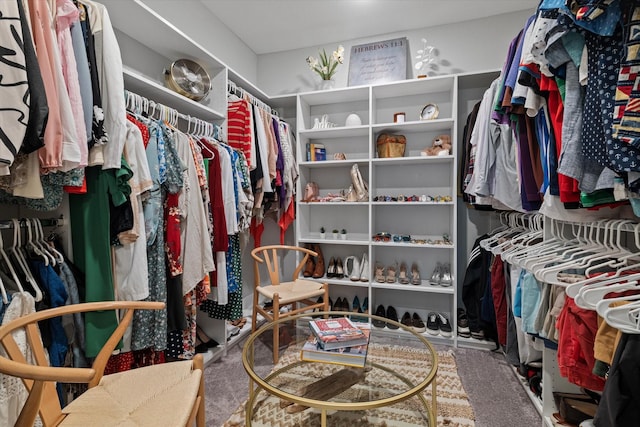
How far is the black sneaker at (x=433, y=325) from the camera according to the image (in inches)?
97.5

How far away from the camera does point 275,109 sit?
3215 millimetres

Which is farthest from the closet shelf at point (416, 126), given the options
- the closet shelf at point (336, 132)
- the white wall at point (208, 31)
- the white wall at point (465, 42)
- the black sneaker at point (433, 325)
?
the black sneaker at point (433, 325)

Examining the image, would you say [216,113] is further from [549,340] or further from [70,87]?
[549,340]

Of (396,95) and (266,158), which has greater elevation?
(396,95)

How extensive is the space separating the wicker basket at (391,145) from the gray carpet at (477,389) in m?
1.66

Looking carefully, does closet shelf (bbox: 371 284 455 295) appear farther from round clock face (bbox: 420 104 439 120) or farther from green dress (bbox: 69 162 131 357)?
green dress (bbox: 69 162 131 357)

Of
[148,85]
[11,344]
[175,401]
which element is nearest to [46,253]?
[11,344]

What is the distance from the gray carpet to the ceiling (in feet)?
8.33

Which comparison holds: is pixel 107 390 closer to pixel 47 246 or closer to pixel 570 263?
pixel 47 246

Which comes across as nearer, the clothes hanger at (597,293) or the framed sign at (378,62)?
the clothes hanger at (597,293)

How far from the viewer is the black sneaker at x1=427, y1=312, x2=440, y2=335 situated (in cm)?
248

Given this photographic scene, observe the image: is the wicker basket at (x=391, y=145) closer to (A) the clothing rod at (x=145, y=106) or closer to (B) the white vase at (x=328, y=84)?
(B) the white vase at (x=328, y=84)

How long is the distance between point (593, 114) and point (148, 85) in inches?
76.3

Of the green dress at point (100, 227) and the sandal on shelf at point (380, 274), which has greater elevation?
the green dress at point (100, 227)
